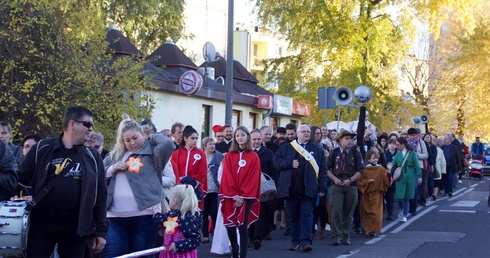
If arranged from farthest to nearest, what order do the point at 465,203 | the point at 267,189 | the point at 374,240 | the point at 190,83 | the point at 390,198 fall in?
the point at 190,83 → the point at 465,203 → the point at 390,198 → the point at 374,240 → the point at 267,189

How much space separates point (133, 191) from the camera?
329 inches

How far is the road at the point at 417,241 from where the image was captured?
13539 mm

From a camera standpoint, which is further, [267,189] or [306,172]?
[267,189]

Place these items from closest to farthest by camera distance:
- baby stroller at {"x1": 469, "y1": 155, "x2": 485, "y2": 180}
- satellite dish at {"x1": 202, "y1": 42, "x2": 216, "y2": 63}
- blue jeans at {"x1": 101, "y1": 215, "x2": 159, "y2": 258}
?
blue jeans at {"x1": 101, "y1": 215, "x2": 159, "y2": 258}
satellite dish at {"x1": 202, "y1": 42, "x2": 216, "y2": 63}
baby stroller at {"x1": 469, "y1": 155, "x2": 485, "y2": 180}

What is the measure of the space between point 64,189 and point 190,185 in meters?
2.33

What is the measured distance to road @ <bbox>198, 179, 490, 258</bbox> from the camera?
13539mm

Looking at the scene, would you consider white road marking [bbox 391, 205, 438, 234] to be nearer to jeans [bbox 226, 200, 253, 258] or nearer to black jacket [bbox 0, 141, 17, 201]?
jeans [bbox 226, 200, 253, 258]

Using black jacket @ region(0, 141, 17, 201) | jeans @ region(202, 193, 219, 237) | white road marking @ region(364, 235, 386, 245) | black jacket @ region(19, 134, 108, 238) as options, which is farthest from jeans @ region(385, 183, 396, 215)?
black jacket @ region(19, 134, 108, 238)

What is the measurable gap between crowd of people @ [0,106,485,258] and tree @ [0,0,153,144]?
2.40 meters

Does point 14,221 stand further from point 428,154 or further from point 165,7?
point 165,7

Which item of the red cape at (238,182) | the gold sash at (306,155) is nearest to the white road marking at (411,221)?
the gold sash at (306,155)

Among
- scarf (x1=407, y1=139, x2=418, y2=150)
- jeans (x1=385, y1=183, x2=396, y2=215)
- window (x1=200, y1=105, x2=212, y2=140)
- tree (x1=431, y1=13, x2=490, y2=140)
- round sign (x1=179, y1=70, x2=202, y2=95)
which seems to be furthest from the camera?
tree (x1=431, y1=13, x2=490, y2=140)

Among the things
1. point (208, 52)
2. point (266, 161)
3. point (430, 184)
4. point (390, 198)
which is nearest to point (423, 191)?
point (430, 184)

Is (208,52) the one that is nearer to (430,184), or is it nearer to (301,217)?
(430,184)
